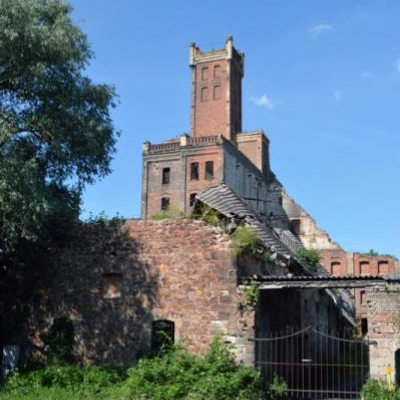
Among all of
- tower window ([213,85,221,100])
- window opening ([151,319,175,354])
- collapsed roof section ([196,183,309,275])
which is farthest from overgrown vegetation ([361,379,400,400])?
tower window ([213,85,221,100])

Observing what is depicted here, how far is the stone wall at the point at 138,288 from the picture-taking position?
15.3 metres

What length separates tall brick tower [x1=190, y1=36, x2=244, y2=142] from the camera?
64.3 m

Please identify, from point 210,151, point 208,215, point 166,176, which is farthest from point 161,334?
point 166,176

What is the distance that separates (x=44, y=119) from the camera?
16031 millimetres

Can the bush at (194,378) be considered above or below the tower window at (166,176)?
below

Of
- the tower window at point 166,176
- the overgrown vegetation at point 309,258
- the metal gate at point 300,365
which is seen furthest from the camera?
the tower window at point 166,176

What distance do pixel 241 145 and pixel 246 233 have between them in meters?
48.9

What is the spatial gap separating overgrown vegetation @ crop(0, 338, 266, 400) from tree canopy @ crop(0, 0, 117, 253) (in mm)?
3663

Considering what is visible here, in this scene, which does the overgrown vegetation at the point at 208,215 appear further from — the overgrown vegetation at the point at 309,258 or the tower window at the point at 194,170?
the tower window at the point at 194,170

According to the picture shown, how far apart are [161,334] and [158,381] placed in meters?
1.94

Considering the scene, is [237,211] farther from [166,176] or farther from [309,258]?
[166,176]

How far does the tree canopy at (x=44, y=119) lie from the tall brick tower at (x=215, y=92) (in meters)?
46.3

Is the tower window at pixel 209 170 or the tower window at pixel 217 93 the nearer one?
the tower window at pixel 209 170

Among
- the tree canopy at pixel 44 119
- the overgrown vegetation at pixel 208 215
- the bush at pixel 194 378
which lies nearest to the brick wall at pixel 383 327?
the bush at pixel 194 378
